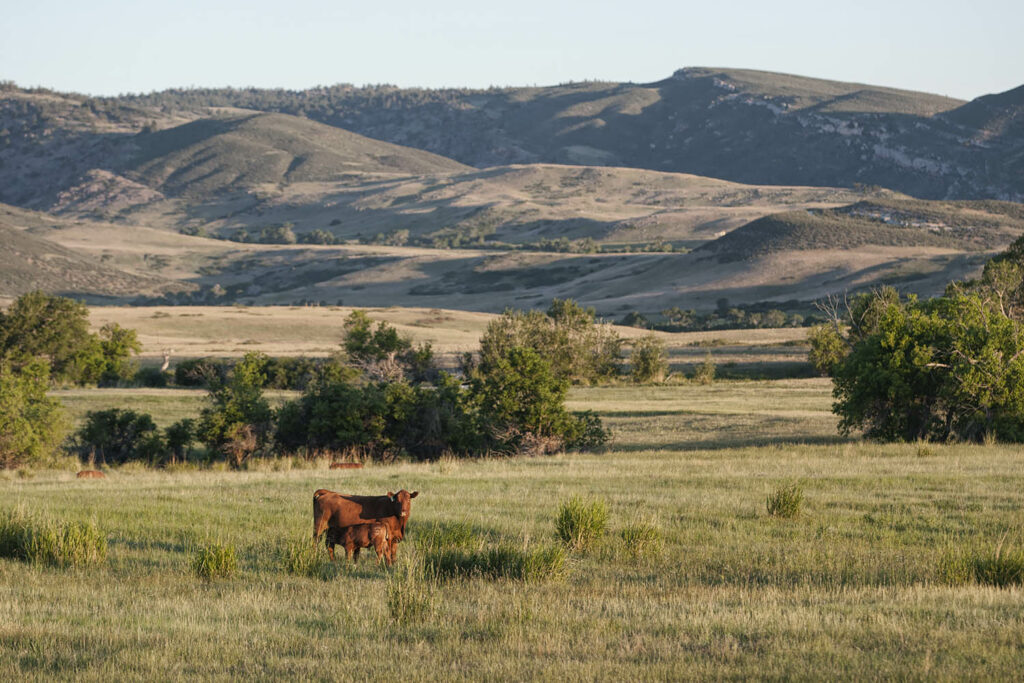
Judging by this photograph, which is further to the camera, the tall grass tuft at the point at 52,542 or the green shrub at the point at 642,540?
the green shrub at the point at 642,540

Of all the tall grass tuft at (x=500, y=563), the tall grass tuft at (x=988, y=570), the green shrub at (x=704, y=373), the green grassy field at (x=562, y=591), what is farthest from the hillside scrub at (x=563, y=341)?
the tall grass tuft at (x=988, y=570)

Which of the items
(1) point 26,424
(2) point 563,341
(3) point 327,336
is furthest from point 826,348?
(1) point 26,424

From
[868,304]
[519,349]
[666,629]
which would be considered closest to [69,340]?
[519,349]

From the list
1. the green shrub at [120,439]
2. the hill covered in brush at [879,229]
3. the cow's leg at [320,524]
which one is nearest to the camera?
the cow's leg at [320,524]

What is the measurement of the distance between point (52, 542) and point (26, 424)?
16.4m

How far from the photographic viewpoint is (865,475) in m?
17.5

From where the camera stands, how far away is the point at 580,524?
1155cm

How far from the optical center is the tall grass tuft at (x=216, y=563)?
9914 mm

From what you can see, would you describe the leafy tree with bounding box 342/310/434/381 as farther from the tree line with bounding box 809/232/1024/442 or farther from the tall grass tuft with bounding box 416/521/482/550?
the tall grass tuft with bounding box 416/521/482/550

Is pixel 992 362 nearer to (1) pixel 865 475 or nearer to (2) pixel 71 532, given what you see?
(1) pixel 865 475

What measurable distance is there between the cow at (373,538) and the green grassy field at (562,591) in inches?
8.5

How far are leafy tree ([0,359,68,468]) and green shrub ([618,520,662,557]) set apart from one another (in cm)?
1913

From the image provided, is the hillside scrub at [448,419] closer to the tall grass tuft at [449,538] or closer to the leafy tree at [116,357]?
the tall grass tuft at [449,538]

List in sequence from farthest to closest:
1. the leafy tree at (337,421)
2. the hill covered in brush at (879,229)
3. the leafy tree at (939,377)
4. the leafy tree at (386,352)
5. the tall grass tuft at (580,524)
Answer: the hill covered in brush at (879,229)
the leafy tree at (386,352)
the leafy tree at (337,421)
the leafy tree at (939,377)
the tall grass tuft at (580,524)
